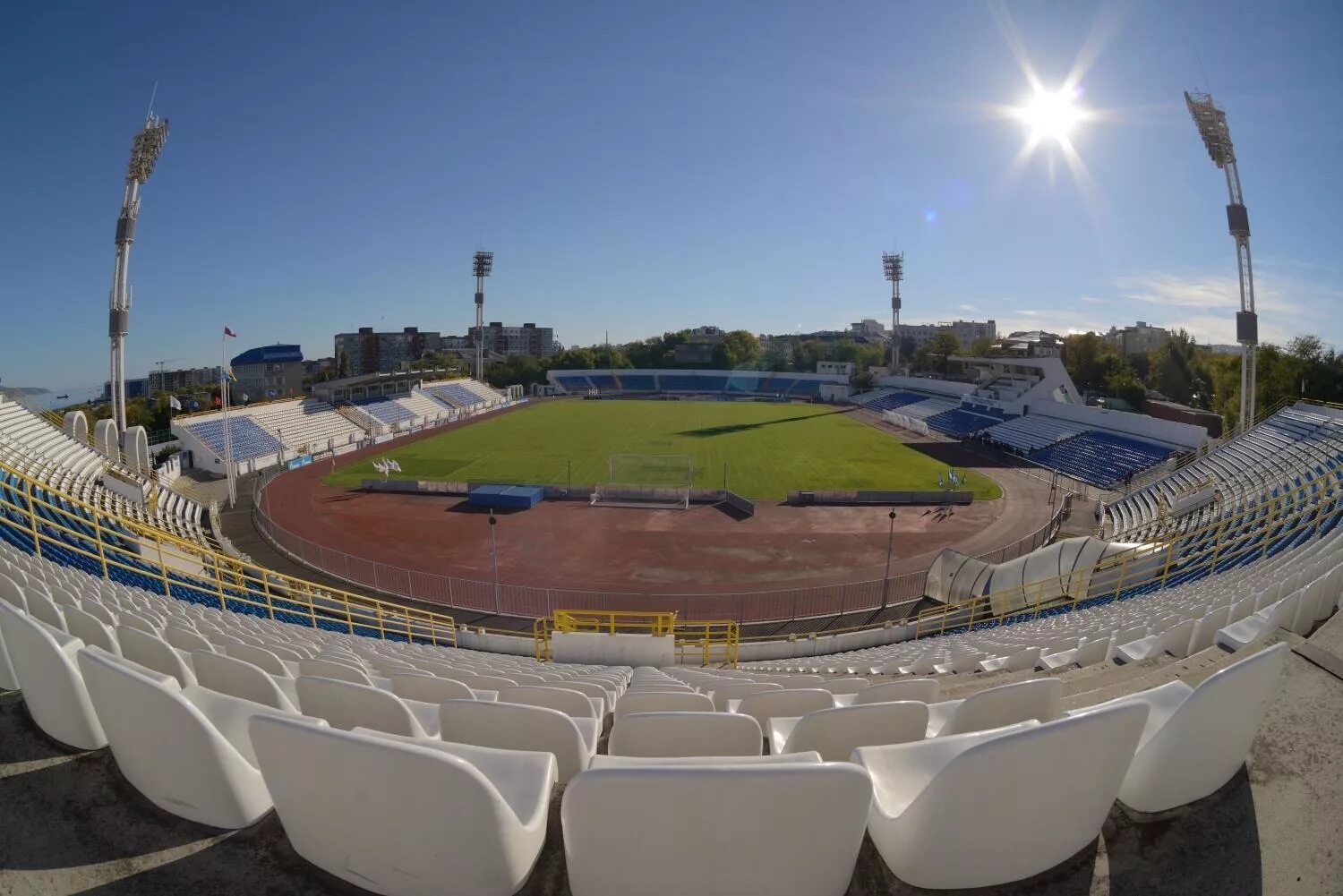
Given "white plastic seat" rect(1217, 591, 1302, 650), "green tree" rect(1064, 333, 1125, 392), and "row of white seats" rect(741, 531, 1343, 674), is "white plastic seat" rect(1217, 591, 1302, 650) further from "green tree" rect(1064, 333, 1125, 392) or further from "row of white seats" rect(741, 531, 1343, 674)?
"green tree" rect(1064, 333, 1125, 392)

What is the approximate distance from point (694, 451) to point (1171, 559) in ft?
103

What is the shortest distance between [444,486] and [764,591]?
66.6ft

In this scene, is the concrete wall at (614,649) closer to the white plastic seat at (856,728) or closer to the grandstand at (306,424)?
the white plastic seat at (856,728)

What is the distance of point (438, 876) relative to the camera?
1.80m

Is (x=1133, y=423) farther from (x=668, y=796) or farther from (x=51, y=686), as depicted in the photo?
(x=51, y=686)

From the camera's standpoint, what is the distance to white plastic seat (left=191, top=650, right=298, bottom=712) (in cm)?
317

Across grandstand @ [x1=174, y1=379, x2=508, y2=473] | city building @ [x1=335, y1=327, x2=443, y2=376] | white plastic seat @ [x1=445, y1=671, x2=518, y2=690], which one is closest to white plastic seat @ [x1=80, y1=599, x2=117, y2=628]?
white plastic seat @ [x1=445, y1=671, x2=518, y2=690]

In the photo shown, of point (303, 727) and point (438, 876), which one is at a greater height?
point (303, 727)

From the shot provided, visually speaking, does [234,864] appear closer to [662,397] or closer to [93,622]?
[93,622]

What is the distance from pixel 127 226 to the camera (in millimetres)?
28375

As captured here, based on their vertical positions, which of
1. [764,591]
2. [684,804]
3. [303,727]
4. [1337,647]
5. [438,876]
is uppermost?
[303,727]

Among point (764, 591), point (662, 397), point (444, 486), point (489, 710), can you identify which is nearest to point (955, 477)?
point (764, 591)

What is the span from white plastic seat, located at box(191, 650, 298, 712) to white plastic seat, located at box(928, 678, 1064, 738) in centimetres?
345

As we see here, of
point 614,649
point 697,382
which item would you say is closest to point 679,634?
point 614,649
